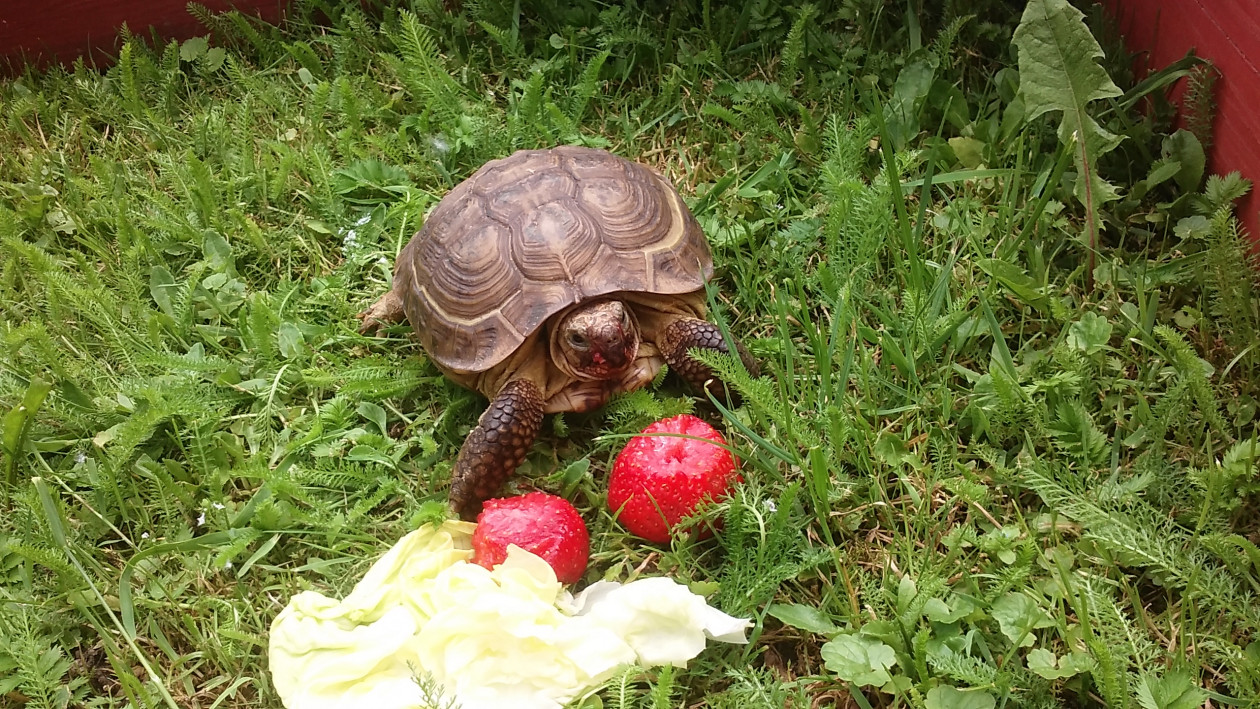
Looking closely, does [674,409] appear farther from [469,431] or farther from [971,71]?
[971,71]

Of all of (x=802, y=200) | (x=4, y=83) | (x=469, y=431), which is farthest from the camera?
(x=4, y=83)

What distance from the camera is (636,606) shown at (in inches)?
68.6

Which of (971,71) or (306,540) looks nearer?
(306,540)

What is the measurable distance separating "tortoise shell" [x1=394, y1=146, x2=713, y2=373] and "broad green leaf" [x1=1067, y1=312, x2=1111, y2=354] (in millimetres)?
885

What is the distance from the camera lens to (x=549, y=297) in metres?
2.06

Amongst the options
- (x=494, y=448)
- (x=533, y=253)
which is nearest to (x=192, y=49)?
(x=533, y=253)

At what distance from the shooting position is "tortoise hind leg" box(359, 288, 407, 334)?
2.45 m

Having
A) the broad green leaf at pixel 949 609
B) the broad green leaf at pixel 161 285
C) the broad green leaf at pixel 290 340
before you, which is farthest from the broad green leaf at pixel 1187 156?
the broad green leaf at pixel 161 285

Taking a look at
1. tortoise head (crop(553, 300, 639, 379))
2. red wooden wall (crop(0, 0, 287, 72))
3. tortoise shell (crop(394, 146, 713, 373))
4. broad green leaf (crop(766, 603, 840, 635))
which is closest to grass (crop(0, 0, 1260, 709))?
broad green leaf (crop(766, 603, 840, 635))

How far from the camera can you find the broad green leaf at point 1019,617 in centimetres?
168

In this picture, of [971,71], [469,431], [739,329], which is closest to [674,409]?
[739,329]

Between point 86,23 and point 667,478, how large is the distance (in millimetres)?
3039

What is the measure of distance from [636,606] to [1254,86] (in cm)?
189

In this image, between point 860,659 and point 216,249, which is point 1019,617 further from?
point 216,249
